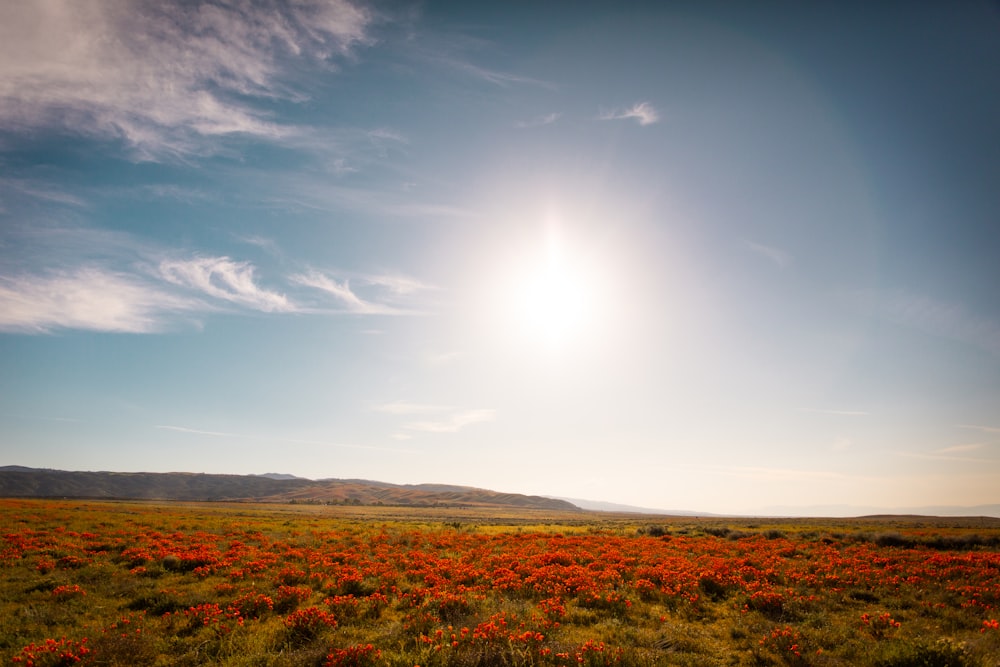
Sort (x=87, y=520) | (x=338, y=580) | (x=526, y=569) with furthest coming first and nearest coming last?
(x=87, y=520), (x=526, y=569), (x=338, y=580)

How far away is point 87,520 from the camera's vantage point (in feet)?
100

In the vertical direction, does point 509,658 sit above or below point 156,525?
above

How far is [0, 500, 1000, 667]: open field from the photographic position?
32.1 ft

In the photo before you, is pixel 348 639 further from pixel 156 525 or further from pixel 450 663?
pixel 156 525

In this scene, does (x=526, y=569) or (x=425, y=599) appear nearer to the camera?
(x=425, y=599)

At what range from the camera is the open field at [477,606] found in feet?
32.1

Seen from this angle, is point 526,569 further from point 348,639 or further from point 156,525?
point 156,525

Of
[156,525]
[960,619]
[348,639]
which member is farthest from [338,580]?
[156,525]

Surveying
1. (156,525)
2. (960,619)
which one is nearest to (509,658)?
(960,619)

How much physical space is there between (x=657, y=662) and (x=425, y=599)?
23.9ft

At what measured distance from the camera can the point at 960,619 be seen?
40.6ft

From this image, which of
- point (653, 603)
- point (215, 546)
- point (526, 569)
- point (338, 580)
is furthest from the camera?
point (215, 546)

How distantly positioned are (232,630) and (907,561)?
27.4 metres

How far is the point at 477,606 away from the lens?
13.3 m
